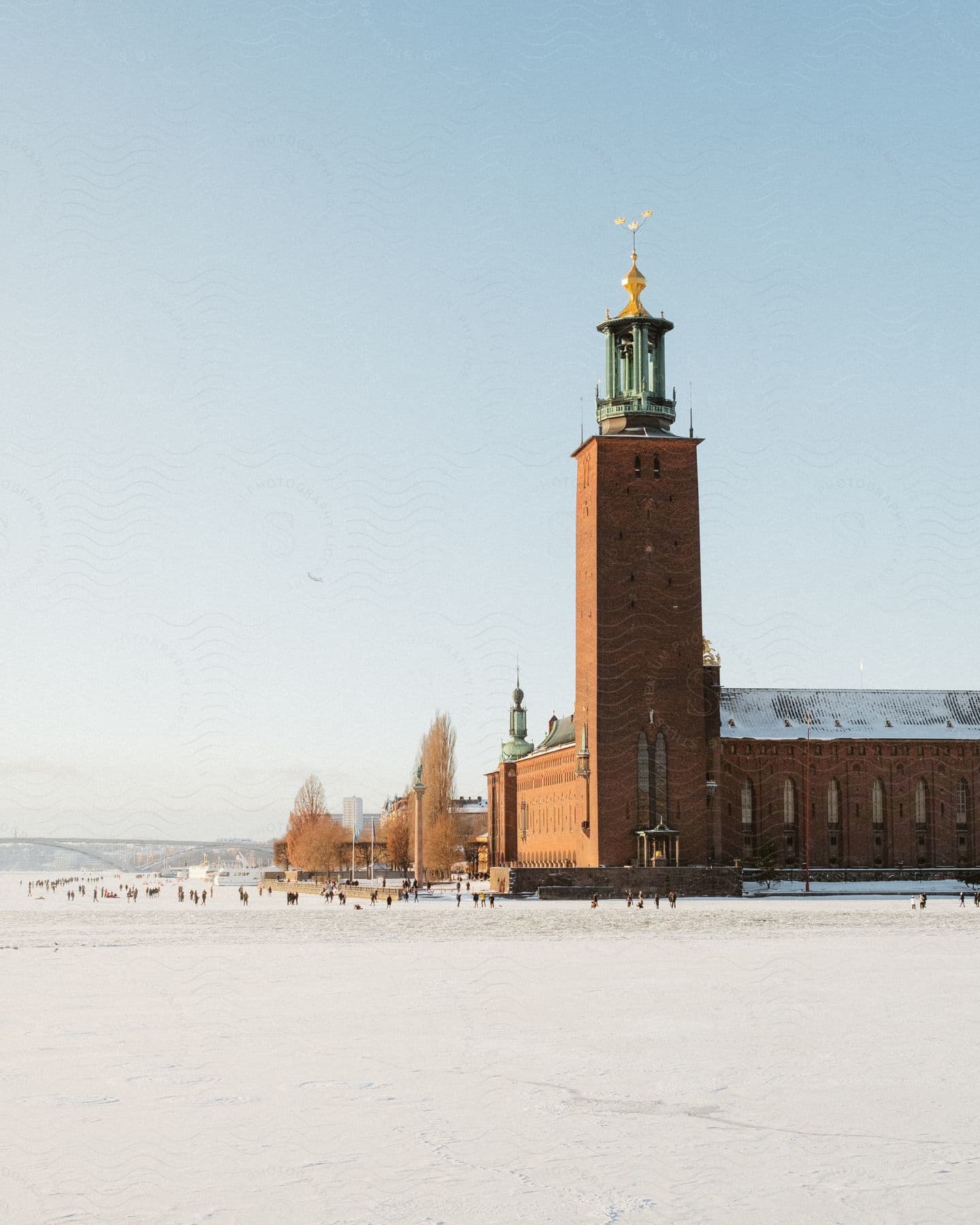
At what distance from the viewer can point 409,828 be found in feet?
369

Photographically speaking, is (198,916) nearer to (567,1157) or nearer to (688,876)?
(688,876)

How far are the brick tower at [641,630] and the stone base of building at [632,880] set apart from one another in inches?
164

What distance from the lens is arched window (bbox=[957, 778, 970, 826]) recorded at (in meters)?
80.4

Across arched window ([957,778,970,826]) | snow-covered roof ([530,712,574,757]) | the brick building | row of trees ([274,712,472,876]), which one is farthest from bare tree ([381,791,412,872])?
arched window ([957,778,970,826])

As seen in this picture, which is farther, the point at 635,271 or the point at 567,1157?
the point at 635,271

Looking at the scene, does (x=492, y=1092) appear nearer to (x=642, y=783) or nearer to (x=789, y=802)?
(x=642, y=783)

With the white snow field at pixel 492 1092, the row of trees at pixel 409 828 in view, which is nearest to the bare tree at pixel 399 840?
the row of trees at pixel 409 828

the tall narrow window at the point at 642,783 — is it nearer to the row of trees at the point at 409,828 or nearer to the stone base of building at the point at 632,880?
the stone base of building at the point at 632,880

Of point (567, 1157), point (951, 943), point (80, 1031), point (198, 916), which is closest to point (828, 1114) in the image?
point (567, 1157)

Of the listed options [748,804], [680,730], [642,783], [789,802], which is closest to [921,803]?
[789,802]

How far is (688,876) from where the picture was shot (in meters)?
67.1

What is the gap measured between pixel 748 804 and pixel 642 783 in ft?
29.2

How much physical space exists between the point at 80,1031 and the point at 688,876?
53182mm

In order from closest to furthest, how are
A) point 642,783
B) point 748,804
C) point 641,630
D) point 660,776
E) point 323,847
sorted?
point 642,783 < point 660,776 < point 641,630 < point 748,804 < point 323,847
